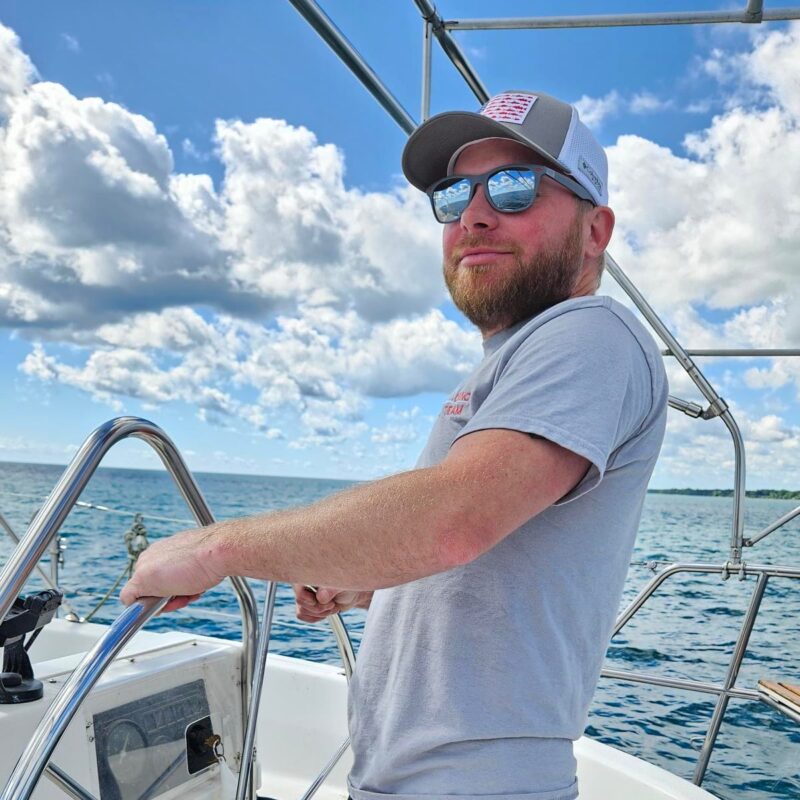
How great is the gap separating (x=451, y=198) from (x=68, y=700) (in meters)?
0.79

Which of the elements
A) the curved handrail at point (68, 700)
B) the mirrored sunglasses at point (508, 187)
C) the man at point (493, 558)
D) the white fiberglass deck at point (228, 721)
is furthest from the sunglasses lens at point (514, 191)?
the white fiberglass deck at point (228, 721)

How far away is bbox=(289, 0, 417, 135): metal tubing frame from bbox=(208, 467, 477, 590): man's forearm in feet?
3.21

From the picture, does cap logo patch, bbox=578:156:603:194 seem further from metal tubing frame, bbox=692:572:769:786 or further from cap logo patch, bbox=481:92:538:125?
metal tubing frame, bbox=692:572:769:786

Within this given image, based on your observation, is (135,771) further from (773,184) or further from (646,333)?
(773,184)

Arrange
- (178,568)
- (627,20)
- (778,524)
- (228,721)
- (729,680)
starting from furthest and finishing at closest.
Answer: (778,524)
(729,680)
(627,20)
(228,721)
(178,568)

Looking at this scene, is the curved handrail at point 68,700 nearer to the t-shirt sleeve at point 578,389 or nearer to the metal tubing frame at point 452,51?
the t-shirt sleeve at point 578,389

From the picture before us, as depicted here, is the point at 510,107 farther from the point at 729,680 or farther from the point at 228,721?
the point at 729,680

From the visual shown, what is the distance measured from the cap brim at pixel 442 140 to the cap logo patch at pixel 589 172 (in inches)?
Answer: 1.6

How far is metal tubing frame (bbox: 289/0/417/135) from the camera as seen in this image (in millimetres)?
1441

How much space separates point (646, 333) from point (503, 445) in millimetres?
250

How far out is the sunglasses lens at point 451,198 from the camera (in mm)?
1143

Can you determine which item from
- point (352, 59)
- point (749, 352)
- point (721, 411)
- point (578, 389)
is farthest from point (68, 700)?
point (749, 352)

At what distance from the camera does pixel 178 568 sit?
0.90m

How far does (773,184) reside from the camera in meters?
32.3
